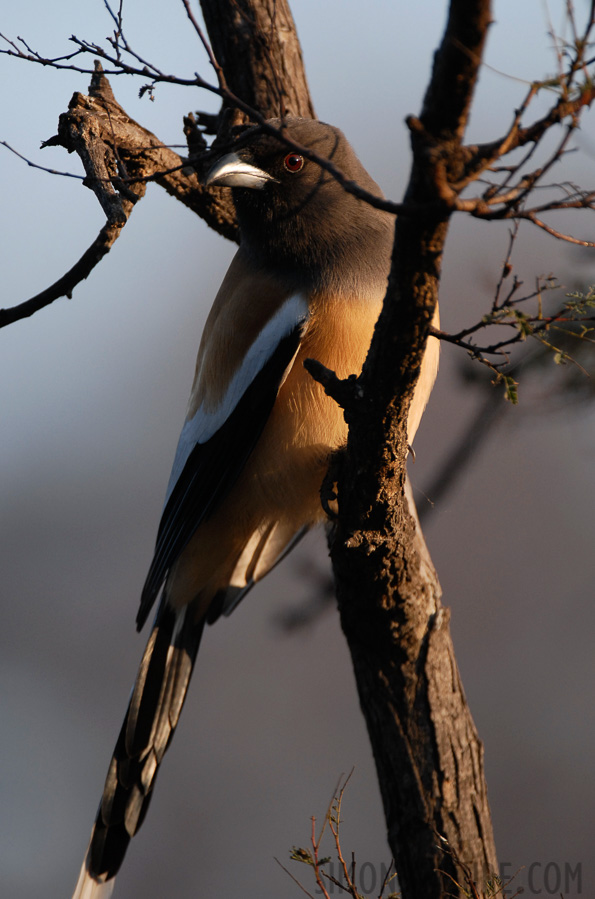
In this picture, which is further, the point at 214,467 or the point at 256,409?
the point at 214,467

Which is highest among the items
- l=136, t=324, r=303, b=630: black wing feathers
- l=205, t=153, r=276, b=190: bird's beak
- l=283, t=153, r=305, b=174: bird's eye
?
l=283, t=153, r=305, b=174: bird's eye

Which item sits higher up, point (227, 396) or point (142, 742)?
point (227, 396)

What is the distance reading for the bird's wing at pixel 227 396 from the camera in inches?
113

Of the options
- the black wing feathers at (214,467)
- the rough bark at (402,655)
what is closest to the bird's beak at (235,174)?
the black wing feathers at (214,467)

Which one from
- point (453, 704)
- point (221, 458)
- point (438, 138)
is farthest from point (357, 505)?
point (438, 138)

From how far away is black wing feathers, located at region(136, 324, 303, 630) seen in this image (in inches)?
113

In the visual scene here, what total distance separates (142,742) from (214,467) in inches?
50.0

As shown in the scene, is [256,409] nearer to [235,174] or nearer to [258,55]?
[235,174]

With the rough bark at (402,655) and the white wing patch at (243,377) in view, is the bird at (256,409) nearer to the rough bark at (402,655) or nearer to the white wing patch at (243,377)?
the white wing patch at (243,377)

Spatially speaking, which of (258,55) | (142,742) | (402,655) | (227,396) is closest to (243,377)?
(227,396)

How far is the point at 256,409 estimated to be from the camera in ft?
9.66

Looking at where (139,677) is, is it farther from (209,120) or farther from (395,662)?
(209,120)

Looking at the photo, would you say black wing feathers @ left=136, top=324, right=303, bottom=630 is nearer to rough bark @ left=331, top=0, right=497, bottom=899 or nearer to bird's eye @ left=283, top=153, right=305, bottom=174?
rough bark @ left=331, top=0, right=497, bottom=899

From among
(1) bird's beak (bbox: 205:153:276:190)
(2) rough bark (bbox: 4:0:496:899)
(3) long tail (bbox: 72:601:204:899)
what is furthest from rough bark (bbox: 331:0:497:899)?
(1) bird's beak (bbox: 205:153:276:190)
